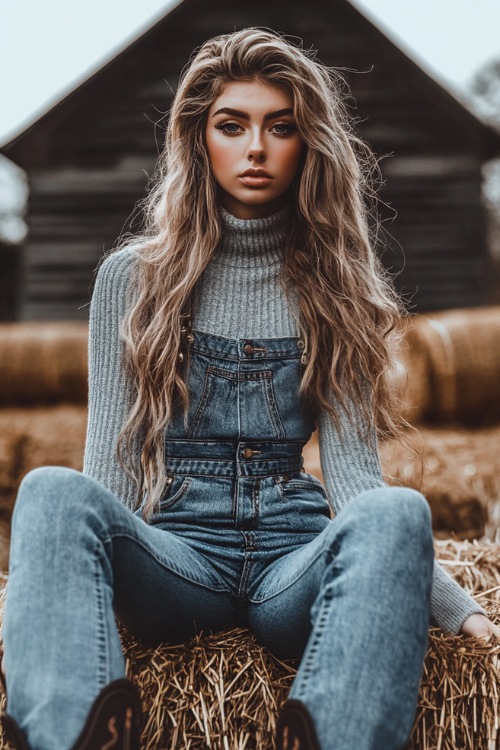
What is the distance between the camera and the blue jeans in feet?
4.44

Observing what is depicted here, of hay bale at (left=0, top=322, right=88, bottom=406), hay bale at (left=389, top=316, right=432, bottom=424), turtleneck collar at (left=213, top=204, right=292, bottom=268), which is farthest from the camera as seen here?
hay bale at (left=0, top=322, right=88, bottom=406)

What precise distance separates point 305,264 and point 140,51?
596cm

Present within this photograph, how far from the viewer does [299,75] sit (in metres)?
Result: 2.00

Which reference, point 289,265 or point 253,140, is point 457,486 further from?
point 253,140

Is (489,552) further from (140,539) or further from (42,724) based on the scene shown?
(42,724)

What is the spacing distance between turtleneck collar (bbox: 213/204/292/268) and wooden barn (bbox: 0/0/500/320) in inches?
207

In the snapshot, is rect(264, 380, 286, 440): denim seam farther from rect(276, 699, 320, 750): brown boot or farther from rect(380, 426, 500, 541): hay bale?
rect(380, 426, 500, 541): hay bale

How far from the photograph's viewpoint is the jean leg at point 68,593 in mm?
1328

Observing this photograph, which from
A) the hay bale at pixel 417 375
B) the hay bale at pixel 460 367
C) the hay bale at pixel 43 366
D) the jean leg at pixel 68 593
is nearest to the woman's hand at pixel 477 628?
the jean leg at pixel 68 593

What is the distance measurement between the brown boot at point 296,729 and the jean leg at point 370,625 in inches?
0.5

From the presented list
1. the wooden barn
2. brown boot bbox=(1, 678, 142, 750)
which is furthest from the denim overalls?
the wooden barn

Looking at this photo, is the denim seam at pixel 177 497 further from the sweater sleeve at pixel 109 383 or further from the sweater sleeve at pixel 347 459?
the sweater sleeve at pixel 347 459

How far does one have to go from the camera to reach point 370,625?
139cm

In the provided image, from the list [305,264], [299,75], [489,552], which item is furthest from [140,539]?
[489,552]
